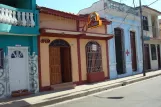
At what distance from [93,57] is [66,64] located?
2.42m

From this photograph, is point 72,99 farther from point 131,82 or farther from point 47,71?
point 131,82

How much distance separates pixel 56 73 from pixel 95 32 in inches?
176

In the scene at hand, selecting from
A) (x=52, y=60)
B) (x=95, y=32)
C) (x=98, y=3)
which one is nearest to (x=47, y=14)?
(x=52, y=60)

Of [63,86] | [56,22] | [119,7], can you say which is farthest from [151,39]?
[63,86]

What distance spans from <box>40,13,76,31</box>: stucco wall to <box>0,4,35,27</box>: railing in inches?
40.6

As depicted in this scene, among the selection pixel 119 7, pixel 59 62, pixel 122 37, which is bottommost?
pixel 59 62

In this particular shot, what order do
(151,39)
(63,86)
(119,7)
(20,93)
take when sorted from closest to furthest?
1. (20,93)
2. (63,86)
3. (119,7)
4. (151,39)

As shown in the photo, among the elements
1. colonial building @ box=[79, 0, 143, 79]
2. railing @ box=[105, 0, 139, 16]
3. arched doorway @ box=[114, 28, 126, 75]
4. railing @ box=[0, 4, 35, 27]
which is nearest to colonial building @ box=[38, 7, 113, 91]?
railing @ box=[0, 4, 35, 27]

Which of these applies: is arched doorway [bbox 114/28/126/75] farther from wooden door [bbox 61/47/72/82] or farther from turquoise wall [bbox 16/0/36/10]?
turquoise wall [bbox 16/0/36/10]

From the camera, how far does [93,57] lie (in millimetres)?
16062

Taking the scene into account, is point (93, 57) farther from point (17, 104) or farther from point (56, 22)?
point (17, 104)

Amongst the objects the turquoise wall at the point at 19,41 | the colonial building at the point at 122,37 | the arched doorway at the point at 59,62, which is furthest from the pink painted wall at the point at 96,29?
the turquoise wall at the point at 19,41

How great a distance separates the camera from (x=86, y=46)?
51.2 ft

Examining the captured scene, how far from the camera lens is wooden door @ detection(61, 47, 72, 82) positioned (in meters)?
14.2
